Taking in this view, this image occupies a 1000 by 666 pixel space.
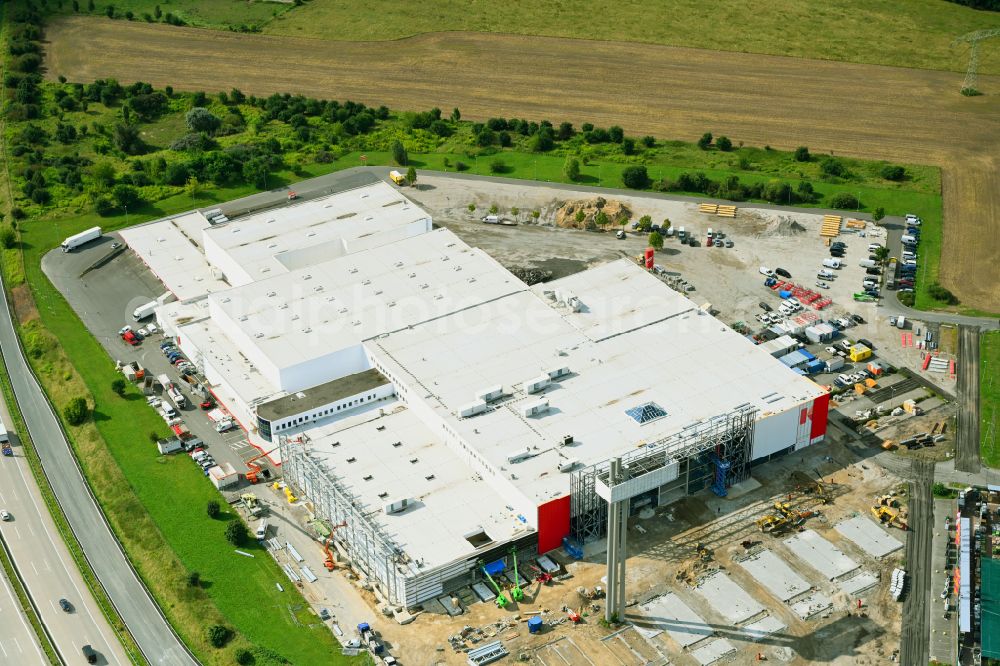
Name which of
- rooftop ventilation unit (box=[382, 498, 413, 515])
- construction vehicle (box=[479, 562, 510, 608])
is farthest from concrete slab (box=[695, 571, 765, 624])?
rooftop ventilation unit (box=[382, 498, 413, 515])

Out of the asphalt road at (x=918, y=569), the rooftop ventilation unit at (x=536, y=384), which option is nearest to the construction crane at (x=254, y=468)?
the rooftop ventilation unit at (x=536, y=384)

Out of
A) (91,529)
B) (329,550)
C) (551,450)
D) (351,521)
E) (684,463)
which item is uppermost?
(551,450)

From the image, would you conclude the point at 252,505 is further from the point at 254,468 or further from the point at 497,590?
the point at 497,590

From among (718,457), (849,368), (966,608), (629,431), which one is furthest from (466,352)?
(966,608)

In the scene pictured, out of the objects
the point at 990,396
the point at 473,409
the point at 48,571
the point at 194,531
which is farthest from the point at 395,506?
the point at 990,396

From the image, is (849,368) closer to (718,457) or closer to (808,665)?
(718,457)

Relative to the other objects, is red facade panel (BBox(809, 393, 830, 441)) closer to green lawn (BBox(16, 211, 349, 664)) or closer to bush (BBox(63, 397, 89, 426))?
green lawn (BBox(16, 211, 349, 664))
